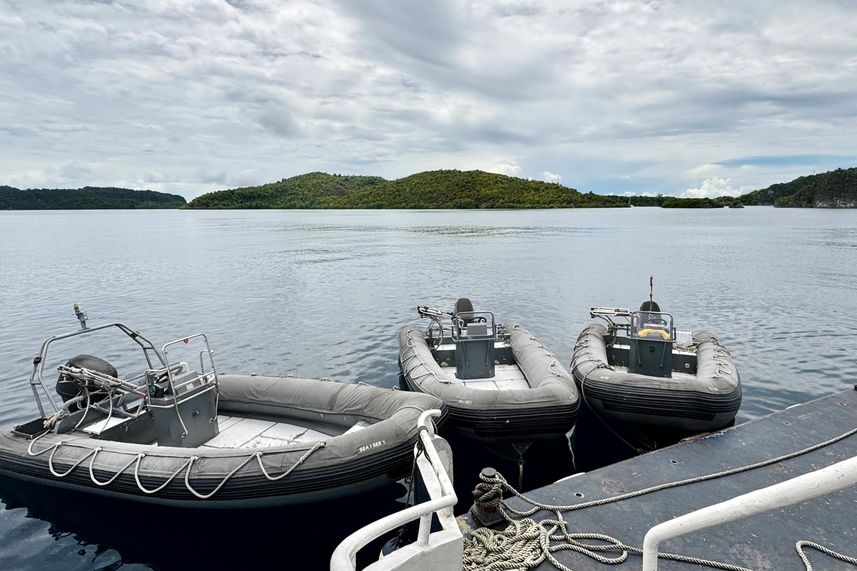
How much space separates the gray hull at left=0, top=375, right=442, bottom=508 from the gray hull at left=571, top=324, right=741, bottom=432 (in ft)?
7.91

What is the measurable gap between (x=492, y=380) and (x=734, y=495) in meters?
4.22

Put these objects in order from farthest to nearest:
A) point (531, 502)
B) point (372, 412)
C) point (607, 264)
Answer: point (607, 264) < point (372, 412) < point (531, 502)

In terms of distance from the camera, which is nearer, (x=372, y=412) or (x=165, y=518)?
(x=165, y=518)

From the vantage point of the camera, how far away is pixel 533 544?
3713mm

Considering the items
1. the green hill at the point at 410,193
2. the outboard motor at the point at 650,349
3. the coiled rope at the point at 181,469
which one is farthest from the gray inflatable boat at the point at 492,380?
the green hill at the point at 410,193

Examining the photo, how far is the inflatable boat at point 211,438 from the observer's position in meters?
→ 5.12

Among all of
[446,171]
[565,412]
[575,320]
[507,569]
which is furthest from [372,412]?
[446,171]

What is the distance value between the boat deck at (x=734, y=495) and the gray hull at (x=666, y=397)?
18.8 inches

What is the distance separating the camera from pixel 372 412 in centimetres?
627

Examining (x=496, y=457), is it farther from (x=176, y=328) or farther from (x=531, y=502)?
(x=176, y=328)

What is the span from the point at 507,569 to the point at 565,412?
2.93m

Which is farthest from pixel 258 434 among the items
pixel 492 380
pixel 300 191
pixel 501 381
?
pixel 300 191

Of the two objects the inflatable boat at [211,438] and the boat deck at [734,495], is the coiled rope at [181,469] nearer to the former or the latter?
the inflatable boat at [211,438]

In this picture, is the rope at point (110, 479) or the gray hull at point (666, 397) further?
the gray hull at point (666, 397)
